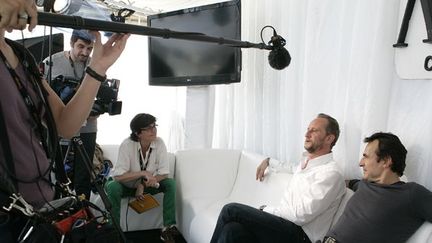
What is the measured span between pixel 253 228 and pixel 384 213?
0.68 m

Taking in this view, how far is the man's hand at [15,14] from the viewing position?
1.71ft

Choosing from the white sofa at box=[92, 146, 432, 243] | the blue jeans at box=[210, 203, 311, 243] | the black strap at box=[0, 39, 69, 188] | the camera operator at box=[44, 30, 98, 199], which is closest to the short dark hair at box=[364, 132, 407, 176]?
the blue jeans at box=[210, 203, 311, 243]

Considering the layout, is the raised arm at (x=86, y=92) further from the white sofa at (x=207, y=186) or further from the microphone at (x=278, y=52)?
the white sofa at (x=207, y=186)

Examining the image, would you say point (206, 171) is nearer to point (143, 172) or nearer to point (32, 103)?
point (143, 172)

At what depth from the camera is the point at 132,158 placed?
2.69m

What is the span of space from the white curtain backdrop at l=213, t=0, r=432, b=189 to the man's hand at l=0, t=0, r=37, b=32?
5.26 feet

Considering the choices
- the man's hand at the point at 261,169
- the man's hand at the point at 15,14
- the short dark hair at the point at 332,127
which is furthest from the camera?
the man's hand at the point at 261,169

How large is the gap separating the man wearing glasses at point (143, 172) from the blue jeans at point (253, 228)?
72cm

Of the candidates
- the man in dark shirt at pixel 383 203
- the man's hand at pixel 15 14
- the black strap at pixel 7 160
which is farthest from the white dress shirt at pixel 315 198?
the man's hand at pixel 15 14

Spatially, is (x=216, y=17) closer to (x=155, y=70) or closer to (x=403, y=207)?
(x=155, y=70)

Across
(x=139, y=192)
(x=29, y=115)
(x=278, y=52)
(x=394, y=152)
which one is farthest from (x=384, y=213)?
(x=139, y=192)

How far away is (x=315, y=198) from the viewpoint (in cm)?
176

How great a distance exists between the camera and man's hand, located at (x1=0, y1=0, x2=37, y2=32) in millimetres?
522

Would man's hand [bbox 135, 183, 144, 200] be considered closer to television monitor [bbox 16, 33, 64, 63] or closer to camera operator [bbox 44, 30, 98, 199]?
camera operator [bbox 44, 30, 98, 199]
